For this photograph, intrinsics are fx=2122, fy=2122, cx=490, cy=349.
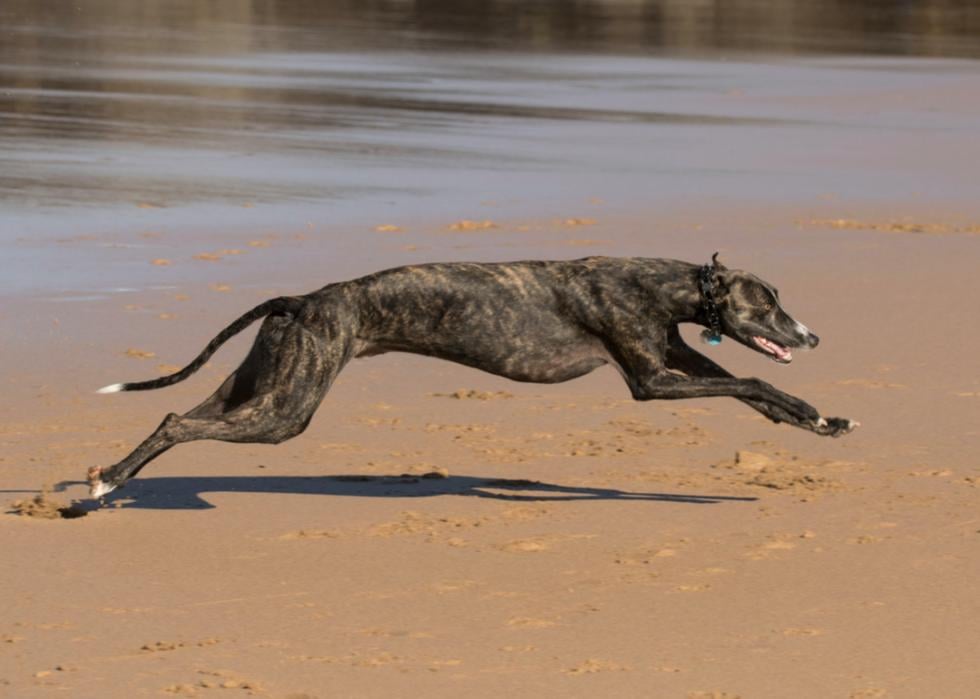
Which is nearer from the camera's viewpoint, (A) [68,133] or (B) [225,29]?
(A) [68,133]

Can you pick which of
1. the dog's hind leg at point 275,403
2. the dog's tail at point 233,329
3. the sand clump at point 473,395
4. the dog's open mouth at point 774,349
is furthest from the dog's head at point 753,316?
the sand clump at point 473,395

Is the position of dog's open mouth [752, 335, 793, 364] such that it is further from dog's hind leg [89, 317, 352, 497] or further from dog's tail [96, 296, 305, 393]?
dog's tail [96, 296, 305, 393]

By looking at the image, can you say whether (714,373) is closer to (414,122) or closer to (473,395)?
(473,395)

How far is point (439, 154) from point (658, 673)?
14454mm

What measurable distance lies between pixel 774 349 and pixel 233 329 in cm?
224

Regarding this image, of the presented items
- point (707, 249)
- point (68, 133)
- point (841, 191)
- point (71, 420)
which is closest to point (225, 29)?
point (68, 133)

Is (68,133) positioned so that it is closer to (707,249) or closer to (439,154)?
(439,154)

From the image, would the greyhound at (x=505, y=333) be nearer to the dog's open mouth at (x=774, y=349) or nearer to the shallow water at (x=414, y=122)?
the dog's open mouth at (x=774, y=349)

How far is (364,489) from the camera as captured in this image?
8797mm

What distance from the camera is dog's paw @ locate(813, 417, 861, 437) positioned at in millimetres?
8648

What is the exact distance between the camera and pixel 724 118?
25.8 m

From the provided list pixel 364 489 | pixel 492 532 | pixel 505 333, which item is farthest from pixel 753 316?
pixel 364 489

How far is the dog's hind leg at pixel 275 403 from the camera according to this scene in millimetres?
8148

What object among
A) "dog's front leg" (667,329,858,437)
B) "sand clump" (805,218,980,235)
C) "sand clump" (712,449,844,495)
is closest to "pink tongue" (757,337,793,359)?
"dog's front leg" (667,329,858,437)
